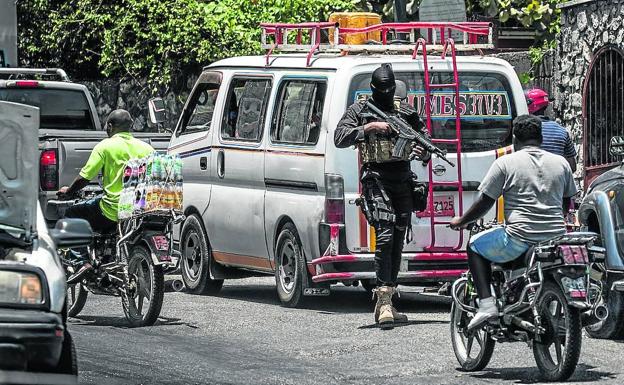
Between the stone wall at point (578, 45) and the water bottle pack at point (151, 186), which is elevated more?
the stone wall at point (578, 45)

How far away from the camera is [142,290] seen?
13.3m

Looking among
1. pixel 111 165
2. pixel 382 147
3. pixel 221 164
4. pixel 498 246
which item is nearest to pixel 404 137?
pixel 382 147

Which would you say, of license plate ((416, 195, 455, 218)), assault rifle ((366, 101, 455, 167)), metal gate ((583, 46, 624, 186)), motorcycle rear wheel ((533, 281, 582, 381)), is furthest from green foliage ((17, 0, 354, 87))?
motorcycle rear wheel ((533, 281, 582, 381))

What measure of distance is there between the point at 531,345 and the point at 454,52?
171 inches

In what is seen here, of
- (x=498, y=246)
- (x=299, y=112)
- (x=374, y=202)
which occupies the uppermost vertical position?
(x=299, y=112)

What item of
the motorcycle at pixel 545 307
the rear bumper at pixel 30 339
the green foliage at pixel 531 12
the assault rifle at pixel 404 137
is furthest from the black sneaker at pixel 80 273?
the green foliage at pixel 531 12

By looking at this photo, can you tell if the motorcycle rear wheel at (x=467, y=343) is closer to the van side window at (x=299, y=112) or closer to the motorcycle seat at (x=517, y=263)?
the motorcycle seat at (x=517, y=263)

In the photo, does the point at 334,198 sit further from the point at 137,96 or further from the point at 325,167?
the point at 137,96

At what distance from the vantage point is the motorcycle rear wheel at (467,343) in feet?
34.2

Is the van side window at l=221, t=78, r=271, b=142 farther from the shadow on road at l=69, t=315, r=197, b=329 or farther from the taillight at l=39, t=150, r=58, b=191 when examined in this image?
the taillight at l=39, t=150, r=58, b=191

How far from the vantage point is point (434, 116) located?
546 inches

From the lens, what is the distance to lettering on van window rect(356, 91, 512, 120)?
1386 centimetres

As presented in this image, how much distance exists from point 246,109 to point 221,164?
59cm

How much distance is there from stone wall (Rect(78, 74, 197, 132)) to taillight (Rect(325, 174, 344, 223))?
15.6 m
